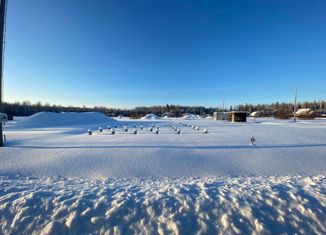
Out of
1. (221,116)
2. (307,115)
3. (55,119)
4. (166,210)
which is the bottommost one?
(166,210)

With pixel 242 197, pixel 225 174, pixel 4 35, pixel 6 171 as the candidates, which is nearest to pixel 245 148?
pixel 225 174

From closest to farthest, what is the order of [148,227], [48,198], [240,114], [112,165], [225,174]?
[148,227], [48,198], [225,174], [112,165], [240,114]

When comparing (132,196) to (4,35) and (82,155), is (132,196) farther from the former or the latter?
(4,35)

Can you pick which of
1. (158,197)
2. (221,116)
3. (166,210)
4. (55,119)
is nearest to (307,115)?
(221,116)

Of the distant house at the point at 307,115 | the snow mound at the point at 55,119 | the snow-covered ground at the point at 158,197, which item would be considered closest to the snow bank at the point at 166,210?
the snow-covered ground at the point at 158,197

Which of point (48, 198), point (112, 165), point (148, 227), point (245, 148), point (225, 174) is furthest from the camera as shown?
point (245, 148)

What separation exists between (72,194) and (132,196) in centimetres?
146

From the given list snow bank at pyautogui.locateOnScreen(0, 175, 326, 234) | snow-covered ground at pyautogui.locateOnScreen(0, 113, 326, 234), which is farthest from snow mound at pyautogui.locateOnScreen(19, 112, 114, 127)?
snow bank at pyautogui.locateOnScreen(0, 175, 326, 234)

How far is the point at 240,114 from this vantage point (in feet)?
140

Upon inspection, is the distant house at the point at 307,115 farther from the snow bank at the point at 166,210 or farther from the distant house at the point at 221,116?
the snow bank at the point at 166,210

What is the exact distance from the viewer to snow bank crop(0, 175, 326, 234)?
399 cm

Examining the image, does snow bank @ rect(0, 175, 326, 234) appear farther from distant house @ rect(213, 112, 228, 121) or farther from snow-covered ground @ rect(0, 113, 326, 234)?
distant house @ rect(213, 112, 228, 121)

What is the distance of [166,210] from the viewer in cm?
441

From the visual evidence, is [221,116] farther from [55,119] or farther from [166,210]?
[166,210]
